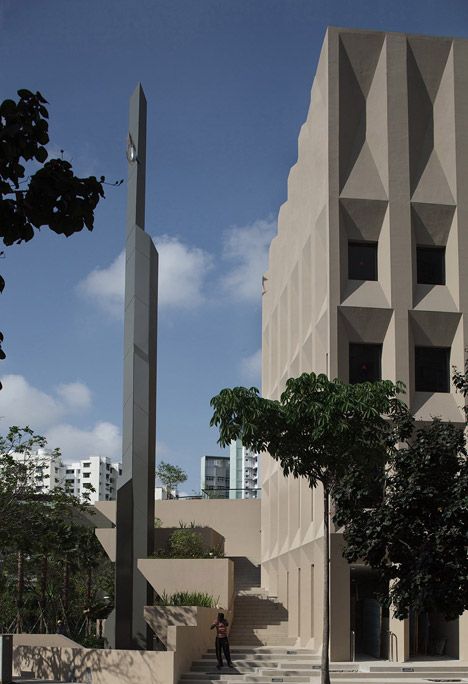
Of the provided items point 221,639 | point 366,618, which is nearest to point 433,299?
point 366,618

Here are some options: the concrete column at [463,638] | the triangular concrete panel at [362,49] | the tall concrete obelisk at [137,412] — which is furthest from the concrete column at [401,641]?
the triangular concrete panel at [362,49]

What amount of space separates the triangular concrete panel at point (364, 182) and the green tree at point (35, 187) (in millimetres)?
27203

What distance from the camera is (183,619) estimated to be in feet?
99.5

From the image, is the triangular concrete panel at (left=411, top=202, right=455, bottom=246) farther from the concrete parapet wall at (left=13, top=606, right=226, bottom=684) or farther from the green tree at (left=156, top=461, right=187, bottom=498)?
the green tree at (left=156, top=461, right=187, bottom=498)

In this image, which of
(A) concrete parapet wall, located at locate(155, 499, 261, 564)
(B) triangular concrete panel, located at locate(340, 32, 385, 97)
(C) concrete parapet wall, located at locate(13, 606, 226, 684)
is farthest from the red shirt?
(A) concrete parapet wall, located at locate(155, 499, 261, 564)

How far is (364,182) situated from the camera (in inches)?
1357

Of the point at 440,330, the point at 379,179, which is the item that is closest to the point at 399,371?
the point at 440,330

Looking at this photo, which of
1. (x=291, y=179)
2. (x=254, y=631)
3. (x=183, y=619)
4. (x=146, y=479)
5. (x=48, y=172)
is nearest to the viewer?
(x=48, y=172)

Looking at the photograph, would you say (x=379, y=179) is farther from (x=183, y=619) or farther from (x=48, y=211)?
(x=48, y=211)

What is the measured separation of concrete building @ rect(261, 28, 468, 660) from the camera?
110 ft

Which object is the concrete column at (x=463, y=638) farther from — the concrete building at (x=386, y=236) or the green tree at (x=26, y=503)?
the green tree at (x=26, y=503)

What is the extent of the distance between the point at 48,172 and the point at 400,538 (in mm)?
14232

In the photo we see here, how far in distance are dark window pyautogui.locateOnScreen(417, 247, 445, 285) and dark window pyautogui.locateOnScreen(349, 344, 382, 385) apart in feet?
9.75

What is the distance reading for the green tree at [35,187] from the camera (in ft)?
25.2
